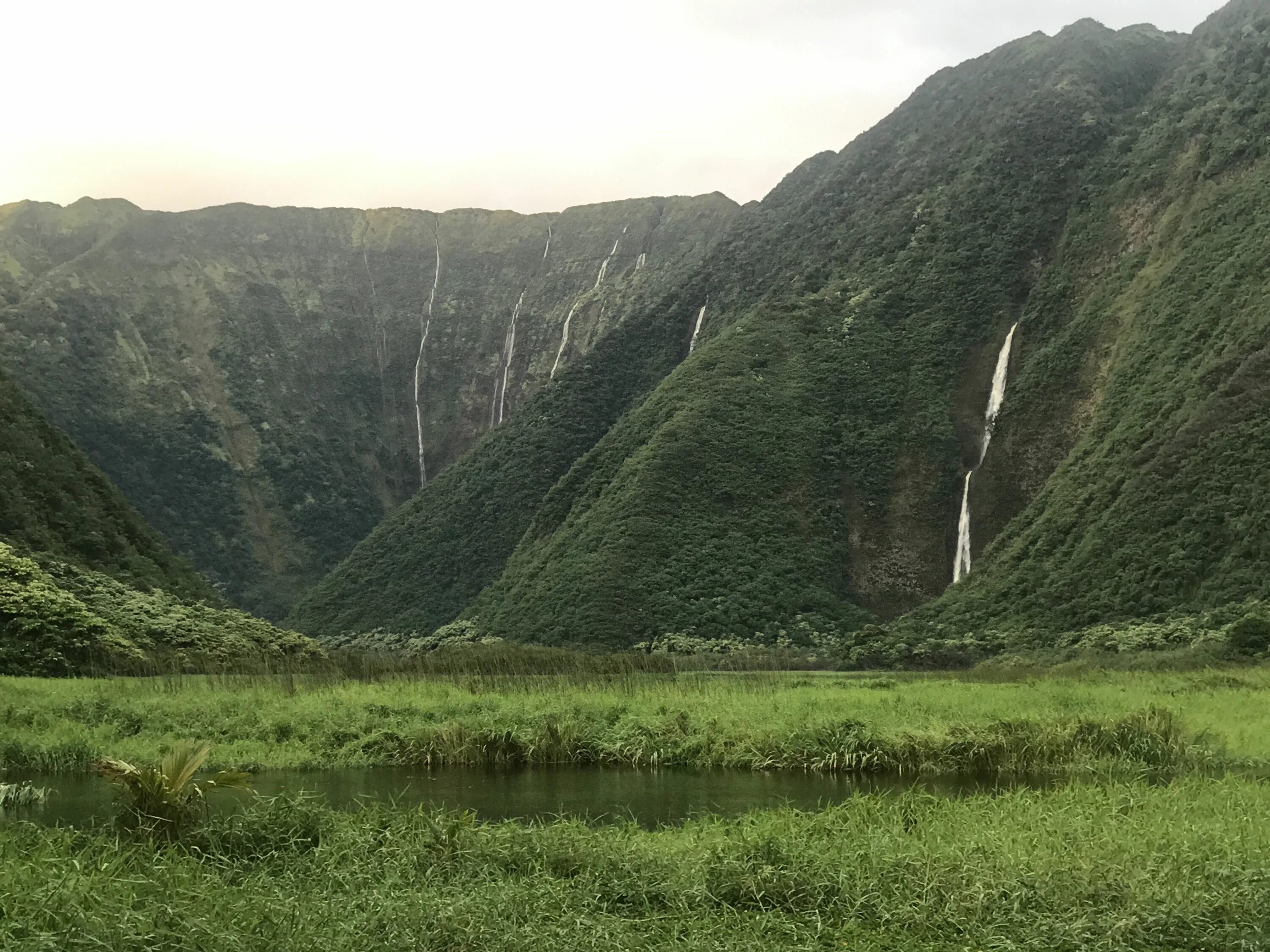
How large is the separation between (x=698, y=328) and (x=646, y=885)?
75059 mm

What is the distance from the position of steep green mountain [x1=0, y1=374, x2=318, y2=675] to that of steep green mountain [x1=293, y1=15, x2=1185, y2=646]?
17.0 meters

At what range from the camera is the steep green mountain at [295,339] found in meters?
87.4

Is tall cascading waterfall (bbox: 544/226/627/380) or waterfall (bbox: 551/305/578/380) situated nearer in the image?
waterfall (bbox: 551/305/578/380)

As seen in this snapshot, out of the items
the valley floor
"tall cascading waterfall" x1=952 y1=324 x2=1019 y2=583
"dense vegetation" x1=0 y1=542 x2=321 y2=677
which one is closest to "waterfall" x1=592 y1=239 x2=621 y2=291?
"tall cascading waterfall" x1=952 y1=324 x2=1019 y2=583

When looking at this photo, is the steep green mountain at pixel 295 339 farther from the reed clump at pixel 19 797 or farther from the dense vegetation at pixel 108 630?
the reed clump at pixel 19 797

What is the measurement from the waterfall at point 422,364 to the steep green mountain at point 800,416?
24.5m

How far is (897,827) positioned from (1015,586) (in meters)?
36.4

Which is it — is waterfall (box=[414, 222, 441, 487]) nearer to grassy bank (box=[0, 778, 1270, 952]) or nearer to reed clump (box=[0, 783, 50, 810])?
reed clump (box=[0, 783, 50, 810])

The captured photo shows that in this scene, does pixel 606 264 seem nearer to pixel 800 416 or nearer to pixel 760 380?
pixel 760 380

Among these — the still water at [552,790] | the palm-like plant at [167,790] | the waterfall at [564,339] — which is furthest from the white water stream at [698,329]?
the palm-like plant at [167,790]

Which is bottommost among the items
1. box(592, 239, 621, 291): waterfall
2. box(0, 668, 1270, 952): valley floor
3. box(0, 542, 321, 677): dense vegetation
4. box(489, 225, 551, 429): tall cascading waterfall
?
box(0, 542, 321, 677): dense vegetation

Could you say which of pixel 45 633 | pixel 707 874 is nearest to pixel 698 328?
pixel 45 633

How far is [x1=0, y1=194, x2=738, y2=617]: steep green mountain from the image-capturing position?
87.4m

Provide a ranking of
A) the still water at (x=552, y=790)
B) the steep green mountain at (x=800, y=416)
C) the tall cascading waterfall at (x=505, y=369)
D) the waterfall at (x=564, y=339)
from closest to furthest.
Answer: the still water at (x=552, y=790)
the steep green mountain at (x=800, y=416)
the waterfall at (x=564, y=339)
the tall cascading waterfall at (x=505, y=369)
